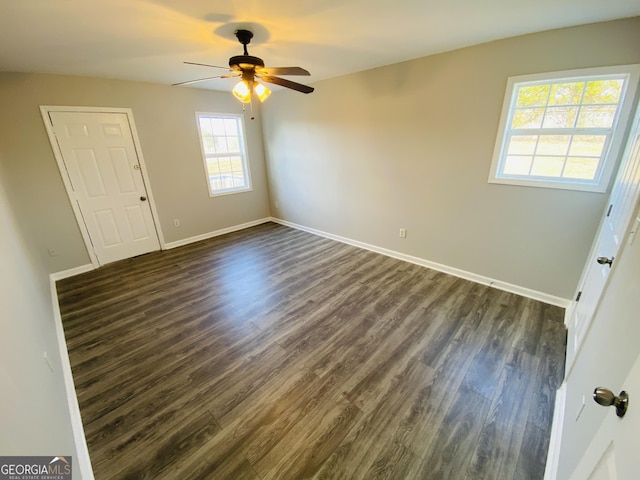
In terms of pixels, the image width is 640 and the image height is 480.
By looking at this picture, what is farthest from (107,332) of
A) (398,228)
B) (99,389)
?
(398,228)

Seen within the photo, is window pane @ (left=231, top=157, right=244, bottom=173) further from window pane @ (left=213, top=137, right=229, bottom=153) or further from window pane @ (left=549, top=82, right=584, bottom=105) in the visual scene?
window pane @ (left=549, top=82, right=584, bottom=105)

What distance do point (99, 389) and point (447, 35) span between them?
4070mm

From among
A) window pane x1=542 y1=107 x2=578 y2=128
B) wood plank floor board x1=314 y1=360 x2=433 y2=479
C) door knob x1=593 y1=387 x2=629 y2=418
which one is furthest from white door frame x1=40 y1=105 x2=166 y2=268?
window pane x1=542 y1=107 x2=578 y2=128

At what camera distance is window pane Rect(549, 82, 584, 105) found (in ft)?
7.39

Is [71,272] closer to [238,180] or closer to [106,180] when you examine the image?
[106,180]

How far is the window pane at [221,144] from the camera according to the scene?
4.71m

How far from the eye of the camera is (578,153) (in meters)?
2.33

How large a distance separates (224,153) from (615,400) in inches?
209

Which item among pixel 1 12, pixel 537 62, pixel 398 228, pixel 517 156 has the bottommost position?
pixel 398 228

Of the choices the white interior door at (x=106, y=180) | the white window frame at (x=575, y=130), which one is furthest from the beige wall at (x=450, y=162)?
the white interior door at (x=106, y=180)

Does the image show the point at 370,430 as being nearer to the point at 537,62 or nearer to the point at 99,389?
the point at 99,389

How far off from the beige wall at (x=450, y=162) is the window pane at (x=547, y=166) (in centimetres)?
18

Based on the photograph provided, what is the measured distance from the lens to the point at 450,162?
3016 millimetres

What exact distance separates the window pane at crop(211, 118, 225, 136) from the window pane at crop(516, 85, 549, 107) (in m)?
4.41
